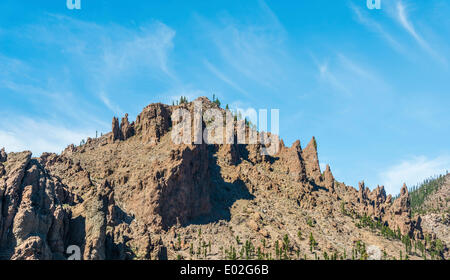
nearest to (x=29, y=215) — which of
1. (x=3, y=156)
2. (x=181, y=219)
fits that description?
(x=3, y=156)

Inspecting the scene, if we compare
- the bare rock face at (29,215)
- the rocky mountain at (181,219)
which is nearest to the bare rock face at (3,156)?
the rocky mountain at (181,219)

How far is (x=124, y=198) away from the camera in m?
170

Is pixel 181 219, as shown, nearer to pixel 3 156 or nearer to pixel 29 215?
pixel 3 156

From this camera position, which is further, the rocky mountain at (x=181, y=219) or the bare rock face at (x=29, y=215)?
the rocky mountain at (x=181, y=219)

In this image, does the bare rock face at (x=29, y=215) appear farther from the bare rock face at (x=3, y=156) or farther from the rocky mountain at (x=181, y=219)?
the rocky mountain at (x=181, y=219)

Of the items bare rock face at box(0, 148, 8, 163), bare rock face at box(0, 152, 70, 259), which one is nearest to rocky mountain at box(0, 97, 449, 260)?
bare rock face at box(0, 148, 8, 163)

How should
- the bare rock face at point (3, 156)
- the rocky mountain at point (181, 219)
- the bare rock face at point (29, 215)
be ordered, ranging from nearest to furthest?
the bare rock face at point (29, 215)
the bare rock face at point (3, 156)
the rocky mountain at point (181, 219)

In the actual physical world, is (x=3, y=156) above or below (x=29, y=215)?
above

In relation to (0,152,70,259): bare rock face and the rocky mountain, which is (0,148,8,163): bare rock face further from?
(0,152,70,259): bare rock face

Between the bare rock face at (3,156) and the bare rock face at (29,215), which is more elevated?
the bare rock face at (3,156)

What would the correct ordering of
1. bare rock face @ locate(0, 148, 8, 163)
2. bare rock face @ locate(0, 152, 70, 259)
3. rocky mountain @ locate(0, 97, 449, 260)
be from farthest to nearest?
rocky mountain @ locate(0, 97, 449, 260)
bare rock face @ locate(0, 148, 8, 163)
bare rock face @ locate(0, 152, 70, 259)
